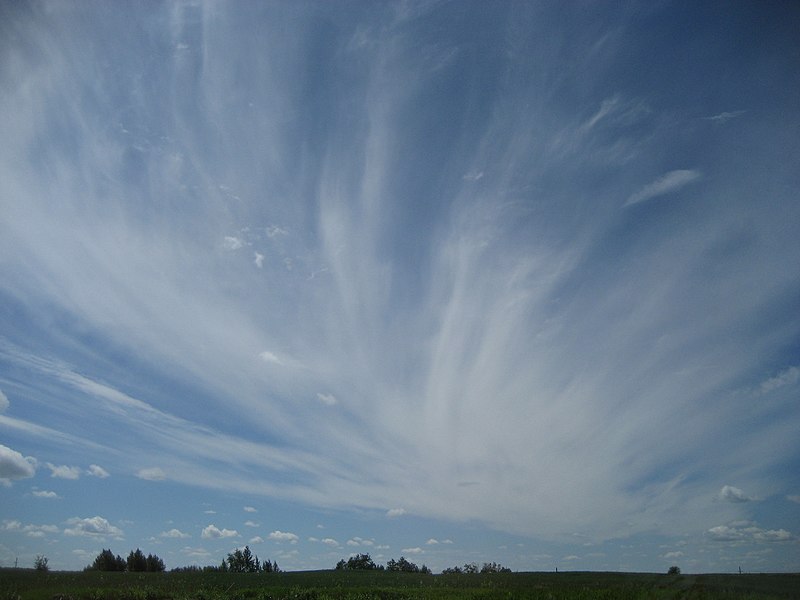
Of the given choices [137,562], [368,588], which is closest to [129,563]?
[137,562]

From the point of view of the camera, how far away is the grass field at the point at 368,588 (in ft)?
94.2

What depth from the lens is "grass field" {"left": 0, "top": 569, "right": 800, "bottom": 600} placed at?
2872cm

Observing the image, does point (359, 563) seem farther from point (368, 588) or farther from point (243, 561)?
point (368, 588)

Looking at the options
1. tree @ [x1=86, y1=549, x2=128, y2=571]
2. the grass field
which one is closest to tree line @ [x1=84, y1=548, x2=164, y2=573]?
tree @ [x1=86, y1=549, x2=128, y2=571]

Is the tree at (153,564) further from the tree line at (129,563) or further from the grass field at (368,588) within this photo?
the grass field at (368,588)

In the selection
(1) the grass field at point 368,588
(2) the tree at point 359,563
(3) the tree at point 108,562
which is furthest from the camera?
(2) the tree at point 359,563

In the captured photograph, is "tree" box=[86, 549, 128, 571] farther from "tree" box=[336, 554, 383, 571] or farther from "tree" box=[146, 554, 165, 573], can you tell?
"tree" box=[336, 554, 383, 571]

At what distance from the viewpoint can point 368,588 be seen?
4562 centimetres

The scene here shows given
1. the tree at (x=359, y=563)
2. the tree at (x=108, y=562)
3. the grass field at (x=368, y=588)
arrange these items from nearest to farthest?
the grass field at (x=368, y=588)
the tree at (x=108, y=562)
the tree at (x=359, y=563)

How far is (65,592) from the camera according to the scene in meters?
36.9

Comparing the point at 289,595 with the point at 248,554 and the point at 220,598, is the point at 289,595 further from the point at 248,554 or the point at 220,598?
the point at 248,554

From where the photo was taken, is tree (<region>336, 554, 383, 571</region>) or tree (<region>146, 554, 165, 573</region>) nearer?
tree (<region>146, 554, 165, 573</region>)

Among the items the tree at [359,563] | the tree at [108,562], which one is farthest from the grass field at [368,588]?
the tree at [359,563]

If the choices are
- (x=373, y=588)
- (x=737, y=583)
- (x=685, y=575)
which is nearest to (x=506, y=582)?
(x=373, y=588)
